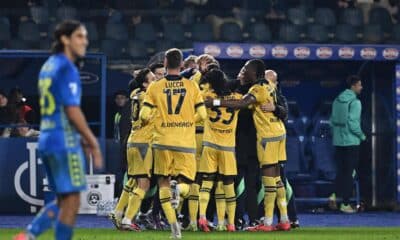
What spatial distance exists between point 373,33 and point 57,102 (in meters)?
15.6

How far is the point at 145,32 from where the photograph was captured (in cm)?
2588

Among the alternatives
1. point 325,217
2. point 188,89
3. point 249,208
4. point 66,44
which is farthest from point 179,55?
point 325,217

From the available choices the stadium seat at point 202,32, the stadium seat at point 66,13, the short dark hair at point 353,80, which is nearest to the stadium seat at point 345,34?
the stadium seat at point 202,32

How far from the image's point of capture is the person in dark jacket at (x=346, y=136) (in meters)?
22.6

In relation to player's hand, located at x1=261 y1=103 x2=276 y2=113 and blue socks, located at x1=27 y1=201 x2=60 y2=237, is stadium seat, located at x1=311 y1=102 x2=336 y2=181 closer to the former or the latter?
player's hand, located at x1=261 y1=103 x2=276 y2=113

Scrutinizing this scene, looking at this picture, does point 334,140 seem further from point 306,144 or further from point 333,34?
point 333,34

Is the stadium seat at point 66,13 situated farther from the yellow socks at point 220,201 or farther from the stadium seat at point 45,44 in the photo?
the yellow socks at point 220,201

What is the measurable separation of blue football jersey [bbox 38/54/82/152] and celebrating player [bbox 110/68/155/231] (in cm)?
588

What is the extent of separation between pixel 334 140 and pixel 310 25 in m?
3.68

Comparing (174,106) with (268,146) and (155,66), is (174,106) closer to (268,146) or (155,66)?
(268,146)

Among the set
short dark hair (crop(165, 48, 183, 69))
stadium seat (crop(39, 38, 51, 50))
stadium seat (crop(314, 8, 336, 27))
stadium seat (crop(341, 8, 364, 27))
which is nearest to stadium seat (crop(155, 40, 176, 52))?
stadium seat (crop(39, 38, 51, 50))

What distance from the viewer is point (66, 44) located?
1098 centimetres

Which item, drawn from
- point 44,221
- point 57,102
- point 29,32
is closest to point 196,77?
point 57,102

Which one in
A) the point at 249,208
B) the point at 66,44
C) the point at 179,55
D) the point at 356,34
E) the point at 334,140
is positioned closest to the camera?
the point at 66,44
